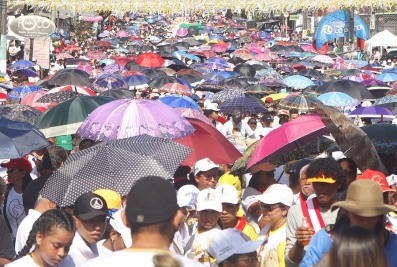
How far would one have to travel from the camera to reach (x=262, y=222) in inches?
296

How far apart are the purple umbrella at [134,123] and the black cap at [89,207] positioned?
116 inches

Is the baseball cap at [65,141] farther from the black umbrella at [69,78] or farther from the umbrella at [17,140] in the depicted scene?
the black umbrella at [69,78]

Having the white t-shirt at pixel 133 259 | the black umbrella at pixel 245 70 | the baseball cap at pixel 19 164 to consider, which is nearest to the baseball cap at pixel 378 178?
the white t-shirt at pixel 133 259

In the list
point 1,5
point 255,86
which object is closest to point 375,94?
point 255,86

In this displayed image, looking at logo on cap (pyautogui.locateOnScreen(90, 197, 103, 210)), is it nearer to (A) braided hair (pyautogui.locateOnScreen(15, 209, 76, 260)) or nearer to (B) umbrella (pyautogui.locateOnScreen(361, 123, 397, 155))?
(A) braided hair (pyautogui.locateOnScreen(15, 209, 76, 260))

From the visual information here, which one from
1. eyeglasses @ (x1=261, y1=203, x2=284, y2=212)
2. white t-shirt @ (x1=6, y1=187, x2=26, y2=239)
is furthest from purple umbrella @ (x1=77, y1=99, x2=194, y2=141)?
eyeglasses @ (x1=261, y1=203, x2=284, y2=212)

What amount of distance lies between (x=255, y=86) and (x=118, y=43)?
38344 mm

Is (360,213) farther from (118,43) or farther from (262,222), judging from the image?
(118,43)

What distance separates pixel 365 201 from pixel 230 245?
3.23 ft

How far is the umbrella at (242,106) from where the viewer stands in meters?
19.3

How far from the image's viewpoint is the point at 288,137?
8273mm

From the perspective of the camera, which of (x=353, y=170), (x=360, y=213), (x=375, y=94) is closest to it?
(x=360, y=213)

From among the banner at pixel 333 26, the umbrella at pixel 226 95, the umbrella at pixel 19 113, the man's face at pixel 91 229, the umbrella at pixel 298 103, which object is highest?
the man's face at pixel 91 229

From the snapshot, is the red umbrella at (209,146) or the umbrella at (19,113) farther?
the umbrella at (19,113)
